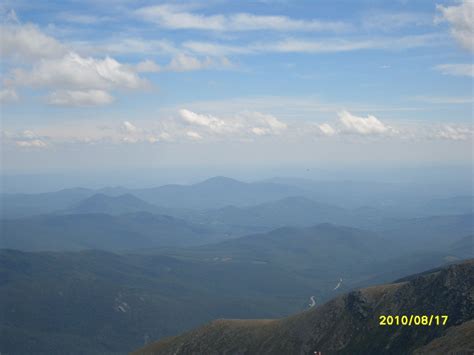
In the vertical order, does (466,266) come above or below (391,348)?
above

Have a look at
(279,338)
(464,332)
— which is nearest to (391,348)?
(464,332)

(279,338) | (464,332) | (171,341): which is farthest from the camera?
(171,341)

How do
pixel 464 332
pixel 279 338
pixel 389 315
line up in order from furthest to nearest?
pixel 279 338
pixel 389 315
pixel 464 332

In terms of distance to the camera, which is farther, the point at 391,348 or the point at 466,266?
the point at 466,266

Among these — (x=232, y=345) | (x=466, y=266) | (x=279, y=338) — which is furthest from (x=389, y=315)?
(x=232, y=345)

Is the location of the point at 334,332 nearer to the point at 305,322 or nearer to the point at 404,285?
the point at 305,322

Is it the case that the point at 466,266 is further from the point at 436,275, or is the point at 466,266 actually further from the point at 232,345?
the point at 232,345

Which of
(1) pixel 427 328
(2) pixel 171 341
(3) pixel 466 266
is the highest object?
(3) pixel 466 266
